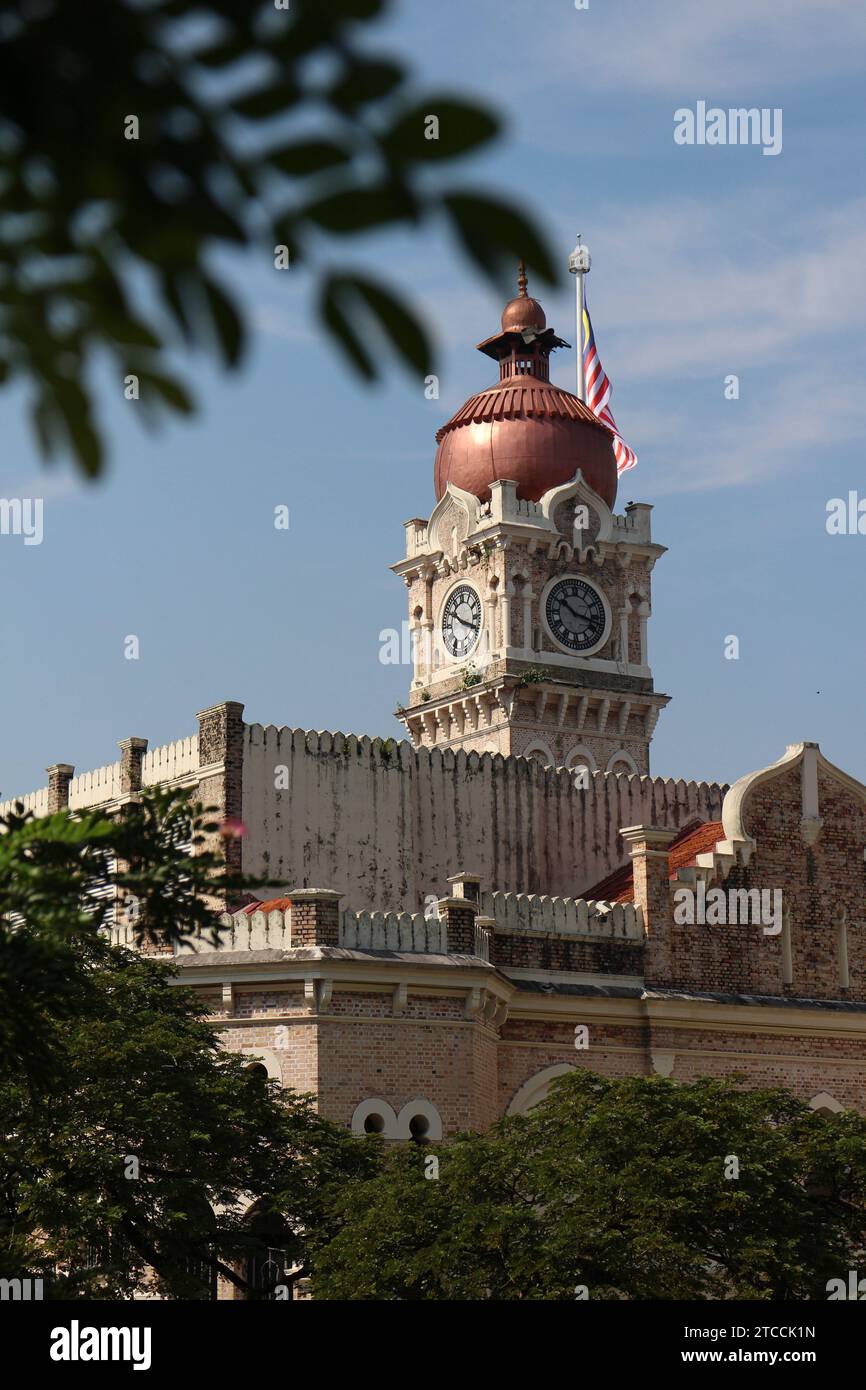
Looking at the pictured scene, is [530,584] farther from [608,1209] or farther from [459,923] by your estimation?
[608,1209]

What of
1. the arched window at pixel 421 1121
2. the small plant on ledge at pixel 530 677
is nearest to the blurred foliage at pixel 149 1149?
the arched window at pixel 421 1121

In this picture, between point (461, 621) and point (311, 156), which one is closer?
point (311, 156)

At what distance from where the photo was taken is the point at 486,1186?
24469mm

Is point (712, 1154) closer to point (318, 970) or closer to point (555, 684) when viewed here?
point (318, 970)

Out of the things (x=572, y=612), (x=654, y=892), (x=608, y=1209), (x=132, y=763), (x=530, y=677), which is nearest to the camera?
(x=608, y=1209)

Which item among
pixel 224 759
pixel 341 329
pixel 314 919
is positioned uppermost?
pixel 224 759

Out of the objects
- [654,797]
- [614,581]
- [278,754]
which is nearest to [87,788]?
[278,754]

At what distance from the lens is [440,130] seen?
306 cm

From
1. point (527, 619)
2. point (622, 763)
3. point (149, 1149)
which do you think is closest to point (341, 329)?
point (149, 1149)

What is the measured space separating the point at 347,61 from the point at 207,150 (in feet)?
0.83

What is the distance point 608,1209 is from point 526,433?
3225 centimetres

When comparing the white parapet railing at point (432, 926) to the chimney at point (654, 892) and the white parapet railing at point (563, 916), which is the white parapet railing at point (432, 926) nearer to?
the white parapet railing at point (563, 916)

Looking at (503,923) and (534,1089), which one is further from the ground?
(503,923)
